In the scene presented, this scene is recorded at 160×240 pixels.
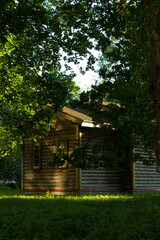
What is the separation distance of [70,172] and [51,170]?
1863mm

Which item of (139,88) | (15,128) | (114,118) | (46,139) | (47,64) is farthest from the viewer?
(46,139)

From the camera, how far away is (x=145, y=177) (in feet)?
74.5

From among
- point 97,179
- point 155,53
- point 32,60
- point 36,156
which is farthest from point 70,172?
point 155,53

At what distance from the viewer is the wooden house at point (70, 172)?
2014cm

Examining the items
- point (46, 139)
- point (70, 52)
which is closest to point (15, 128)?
point (46, 139)

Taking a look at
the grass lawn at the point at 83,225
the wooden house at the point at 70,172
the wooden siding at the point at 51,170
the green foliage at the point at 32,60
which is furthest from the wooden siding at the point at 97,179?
the grass lawn at the point at 83,225

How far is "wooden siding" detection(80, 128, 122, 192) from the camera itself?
20.2 meters

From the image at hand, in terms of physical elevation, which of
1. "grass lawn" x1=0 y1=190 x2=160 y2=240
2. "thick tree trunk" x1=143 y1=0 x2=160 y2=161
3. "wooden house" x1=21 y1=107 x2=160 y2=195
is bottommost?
"grass lawn" x1=0 y1=190 x2=160 y2=240

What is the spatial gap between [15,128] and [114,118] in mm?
8992

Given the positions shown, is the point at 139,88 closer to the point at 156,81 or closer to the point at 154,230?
the point at 156,81

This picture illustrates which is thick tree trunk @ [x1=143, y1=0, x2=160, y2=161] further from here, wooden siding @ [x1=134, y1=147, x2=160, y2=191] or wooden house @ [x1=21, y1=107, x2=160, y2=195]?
wooden siding @ [x1=134, y1=147, x2=160, y2=191]

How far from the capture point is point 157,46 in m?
7.67

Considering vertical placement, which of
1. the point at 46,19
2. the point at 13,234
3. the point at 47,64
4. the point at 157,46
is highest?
the point at 46,19

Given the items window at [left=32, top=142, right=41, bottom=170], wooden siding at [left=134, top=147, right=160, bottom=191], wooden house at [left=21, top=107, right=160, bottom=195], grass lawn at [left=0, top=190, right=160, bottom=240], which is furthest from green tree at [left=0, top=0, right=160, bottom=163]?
wooden siding at [left=134, top=147, right=160, bottom=191]
